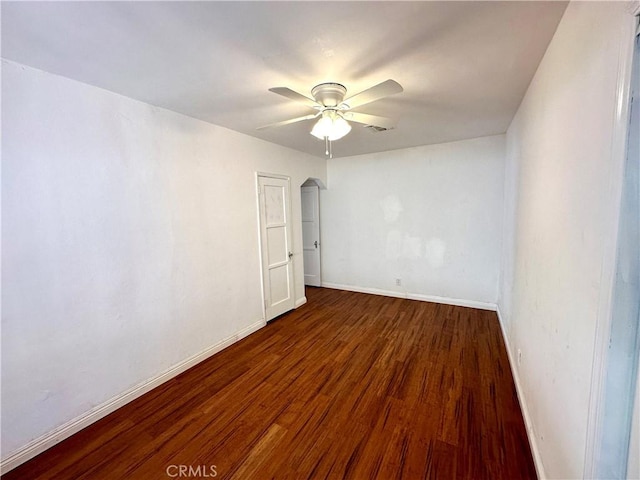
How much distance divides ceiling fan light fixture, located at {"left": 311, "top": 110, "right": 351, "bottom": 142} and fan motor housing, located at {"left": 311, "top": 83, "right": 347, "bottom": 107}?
7cm

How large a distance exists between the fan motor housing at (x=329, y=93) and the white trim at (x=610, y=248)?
1.41 m

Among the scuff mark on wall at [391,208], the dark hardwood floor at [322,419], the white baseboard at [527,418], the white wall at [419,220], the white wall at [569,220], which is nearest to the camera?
the white wall at [569,220]

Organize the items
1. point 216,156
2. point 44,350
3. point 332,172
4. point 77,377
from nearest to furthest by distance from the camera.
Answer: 1. point 44,350
2. point 77,377
3. point 216,156
4. point 332,172

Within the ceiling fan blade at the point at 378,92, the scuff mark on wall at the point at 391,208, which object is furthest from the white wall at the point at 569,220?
the scuff mark on wall at the point at 391,208


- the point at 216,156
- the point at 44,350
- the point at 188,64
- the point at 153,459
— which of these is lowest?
the point at 153,459

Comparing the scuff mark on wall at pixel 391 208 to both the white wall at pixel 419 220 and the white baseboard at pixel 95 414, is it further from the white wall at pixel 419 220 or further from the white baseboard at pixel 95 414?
the white baseboard at pixel 95 414

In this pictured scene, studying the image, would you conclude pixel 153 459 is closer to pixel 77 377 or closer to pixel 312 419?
pixel 77 377

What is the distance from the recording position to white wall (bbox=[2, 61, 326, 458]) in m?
1.71

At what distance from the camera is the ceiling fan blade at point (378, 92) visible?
156cm

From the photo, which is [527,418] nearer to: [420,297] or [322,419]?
[322,419]

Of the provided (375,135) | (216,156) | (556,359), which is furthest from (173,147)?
(556,359)

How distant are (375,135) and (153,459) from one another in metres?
3.75

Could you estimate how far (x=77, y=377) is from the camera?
1.98 m

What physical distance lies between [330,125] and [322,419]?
2194 millimetres
